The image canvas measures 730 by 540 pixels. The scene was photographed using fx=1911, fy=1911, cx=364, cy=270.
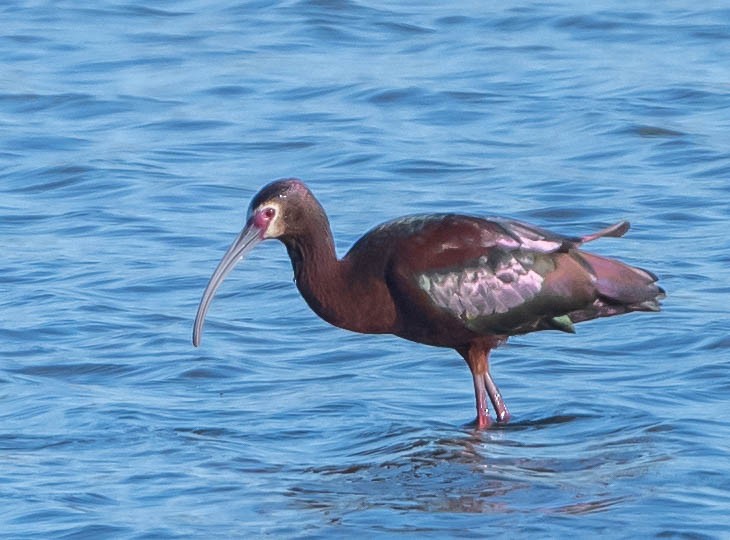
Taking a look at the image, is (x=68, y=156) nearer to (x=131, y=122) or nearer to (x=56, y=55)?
(x=131, y=122)

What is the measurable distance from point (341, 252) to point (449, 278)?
288 cm

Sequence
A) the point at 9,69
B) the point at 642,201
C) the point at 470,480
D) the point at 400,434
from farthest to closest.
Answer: the point at 9,69 → the point at 642,201 → the point at 400,434 → the point at 470,480

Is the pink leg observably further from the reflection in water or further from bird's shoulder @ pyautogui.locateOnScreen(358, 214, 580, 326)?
bird's shoulder @ pyautogui.locateOnScreen(358, 214, 580, 326)

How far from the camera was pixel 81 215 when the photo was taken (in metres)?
13.0

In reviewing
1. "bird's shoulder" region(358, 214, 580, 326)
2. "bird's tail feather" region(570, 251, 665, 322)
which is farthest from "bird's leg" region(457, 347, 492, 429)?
"bird's tail feather" region(570, 251, 665, 322)

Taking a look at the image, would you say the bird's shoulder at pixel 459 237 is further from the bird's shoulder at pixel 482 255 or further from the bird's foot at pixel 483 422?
the bird's foot at pixel 483 422

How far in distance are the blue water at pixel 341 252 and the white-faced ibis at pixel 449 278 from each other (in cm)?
44

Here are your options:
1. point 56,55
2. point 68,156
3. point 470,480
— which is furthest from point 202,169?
point 470,480

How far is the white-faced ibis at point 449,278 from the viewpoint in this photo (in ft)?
28.7

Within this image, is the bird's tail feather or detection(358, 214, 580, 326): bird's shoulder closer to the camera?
detection(358, 214, 580, 326): bird's shoulder

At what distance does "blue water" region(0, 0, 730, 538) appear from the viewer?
782 centimetres

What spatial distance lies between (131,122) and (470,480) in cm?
808

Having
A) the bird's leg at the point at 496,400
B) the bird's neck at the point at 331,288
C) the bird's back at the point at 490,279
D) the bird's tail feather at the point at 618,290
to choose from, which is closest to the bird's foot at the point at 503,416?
the bird's leg at the point at 496,400

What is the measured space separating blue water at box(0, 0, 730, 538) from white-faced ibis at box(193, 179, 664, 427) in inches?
17.2
